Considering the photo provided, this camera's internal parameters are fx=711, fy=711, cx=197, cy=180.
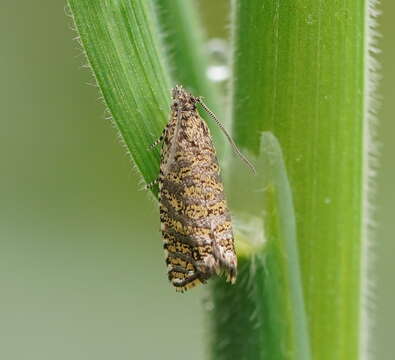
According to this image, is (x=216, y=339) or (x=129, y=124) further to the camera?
(x=216, y=339)

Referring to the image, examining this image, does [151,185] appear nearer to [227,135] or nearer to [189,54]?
[227,135]

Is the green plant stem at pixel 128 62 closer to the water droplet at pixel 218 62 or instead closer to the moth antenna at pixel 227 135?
the moth antenna at pixel 227 135

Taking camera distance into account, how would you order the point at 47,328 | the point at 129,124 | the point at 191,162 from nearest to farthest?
the point at 129,124 < the point at 191,162 < the point at 47,328

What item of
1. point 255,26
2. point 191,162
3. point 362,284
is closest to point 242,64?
point 255,26

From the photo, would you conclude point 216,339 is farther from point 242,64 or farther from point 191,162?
point 242,64

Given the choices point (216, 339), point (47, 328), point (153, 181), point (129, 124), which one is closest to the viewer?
point (129, 124)

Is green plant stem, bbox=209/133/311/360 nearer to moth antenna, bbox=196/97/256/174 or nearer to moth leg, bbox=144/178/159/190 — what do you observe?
moth antenna, bbox=196/97/256/174

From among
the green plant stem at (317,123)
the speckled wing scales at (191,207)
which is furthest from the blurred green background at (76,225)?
the green plant stem at (317,123)

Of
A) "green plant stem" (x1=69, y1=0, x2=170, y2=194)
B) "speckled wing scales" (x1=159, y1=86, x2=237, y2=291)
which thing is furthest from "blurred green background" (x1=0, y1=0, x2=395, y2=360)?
"green plant stem" (x1=69, y1=0, x2=170, y2=194)
